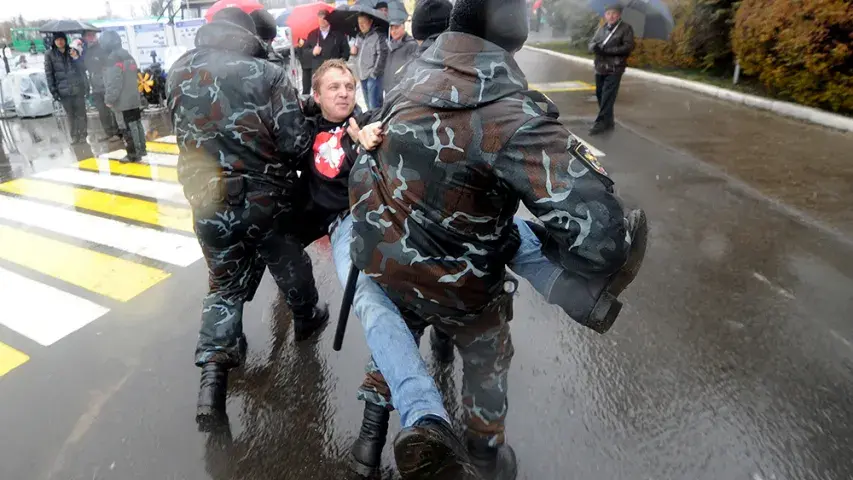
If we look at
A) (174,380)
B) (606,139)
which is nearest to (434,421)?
(174,380)

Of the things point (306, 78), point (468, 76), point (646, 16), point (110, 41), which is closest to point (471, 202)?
point (468, 76)

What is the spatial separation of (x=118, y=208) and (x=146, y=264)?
1.79 meters

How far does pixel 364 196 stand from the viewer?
2027 mm

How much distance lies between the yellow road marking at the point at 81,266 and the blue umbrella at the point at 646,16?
22.3 ft

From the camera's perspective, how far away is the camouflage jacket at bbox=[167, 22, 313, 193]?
8.70 feet

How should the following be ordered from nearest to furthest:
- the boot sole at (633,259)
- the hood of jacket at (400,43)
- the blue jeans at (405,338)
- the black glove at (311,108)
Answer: the boot sole at (633,259) < the blue jeans at (405,338) < the black glove at (311,108) < the hood of jacket at (400,43)

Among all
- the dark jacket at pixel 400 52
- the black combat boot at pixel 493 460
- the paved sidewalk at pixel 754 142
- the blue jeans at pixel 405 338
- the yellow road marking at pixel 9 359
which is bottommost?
the yellow road marking at pixel 9 359

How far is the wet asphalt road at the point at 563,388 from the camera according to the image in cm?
258

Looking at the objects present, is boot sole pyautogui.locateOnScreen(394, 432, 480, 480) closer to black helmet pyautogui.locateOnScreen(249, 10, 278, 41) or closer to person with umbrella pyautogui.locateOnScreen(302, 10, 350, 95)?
black helmet pyautogui.locateOnScreen(249, 10, 278, 41)

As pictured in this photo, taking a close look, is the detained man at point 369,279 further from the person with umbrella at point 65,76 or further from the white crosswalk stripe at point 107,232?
the person with umbrella at point 65,76

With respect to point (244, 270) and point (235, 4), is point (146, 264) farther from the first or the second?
point (235, 4)

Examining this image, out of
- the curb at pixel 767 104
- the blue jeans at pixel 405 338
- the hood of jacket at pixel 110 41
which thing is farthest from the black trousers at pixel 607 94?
the hood of jacket at pixel 110 41

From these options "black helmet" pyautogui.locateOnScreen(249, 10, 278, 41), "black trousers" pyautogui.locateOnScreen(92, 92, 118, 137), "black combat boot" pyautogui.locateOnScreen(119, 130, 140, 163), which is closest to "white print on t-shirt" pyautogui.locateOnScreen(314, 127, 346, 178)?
"black helmet" pyautogui.locateOnScreen(249, 10, 278, 41)

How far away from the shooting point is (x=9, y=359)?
11.4 feet
